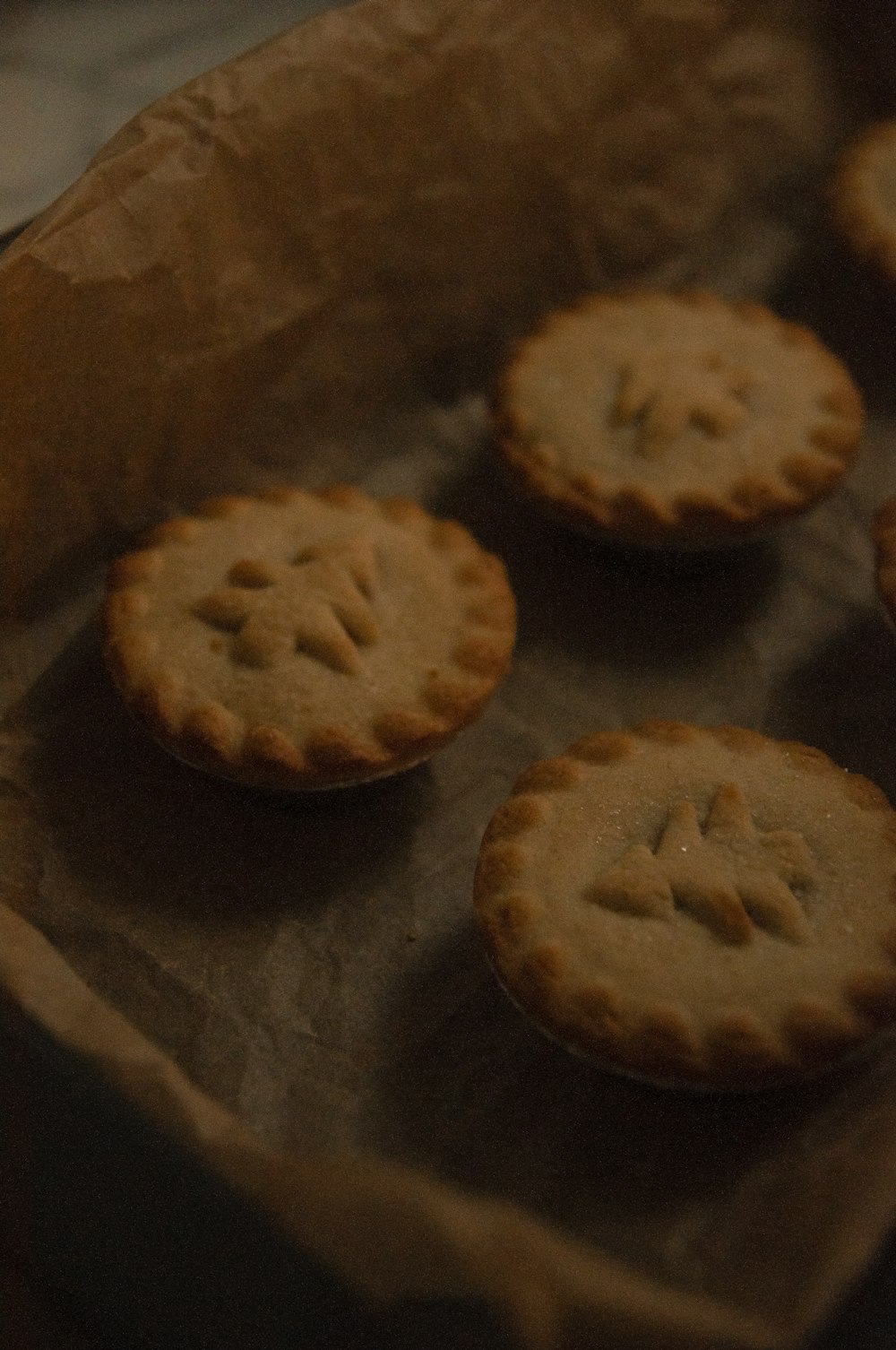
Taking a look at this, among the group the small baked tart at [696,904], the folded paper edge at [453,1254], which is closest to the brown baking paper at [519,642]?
the folded paper edge at [453,1254]

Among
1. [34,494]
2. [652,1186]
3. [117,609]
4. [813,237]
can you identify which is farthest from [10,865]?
[813,237]

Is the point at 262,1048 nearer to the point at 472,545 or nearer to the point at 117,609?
the point at 117,609

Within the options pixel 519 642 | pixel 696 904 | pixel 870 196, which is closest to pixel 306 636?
pixel 519 642

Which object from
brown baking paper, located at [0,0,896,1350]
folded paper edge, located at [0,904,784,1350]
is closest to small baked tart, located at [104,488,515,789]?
brown baking paper, located at [0,0,896,1350]

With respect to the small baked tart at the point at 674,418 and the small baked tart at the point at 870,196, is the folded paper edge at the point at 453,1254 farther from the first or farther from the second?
the small baked tart at the point at 870,196

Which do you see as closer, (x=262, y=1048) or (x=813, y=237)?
(x=262, y=1048)

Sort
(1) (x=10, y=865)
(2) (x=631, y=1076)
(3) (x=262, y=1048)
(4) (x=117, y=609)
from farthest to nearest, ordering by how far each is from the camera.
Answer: (4) (x=117, y=609)
(1) (x=10, y=865)
(3) (x=262, y=1048)
(2) (x=631, y=1076)
